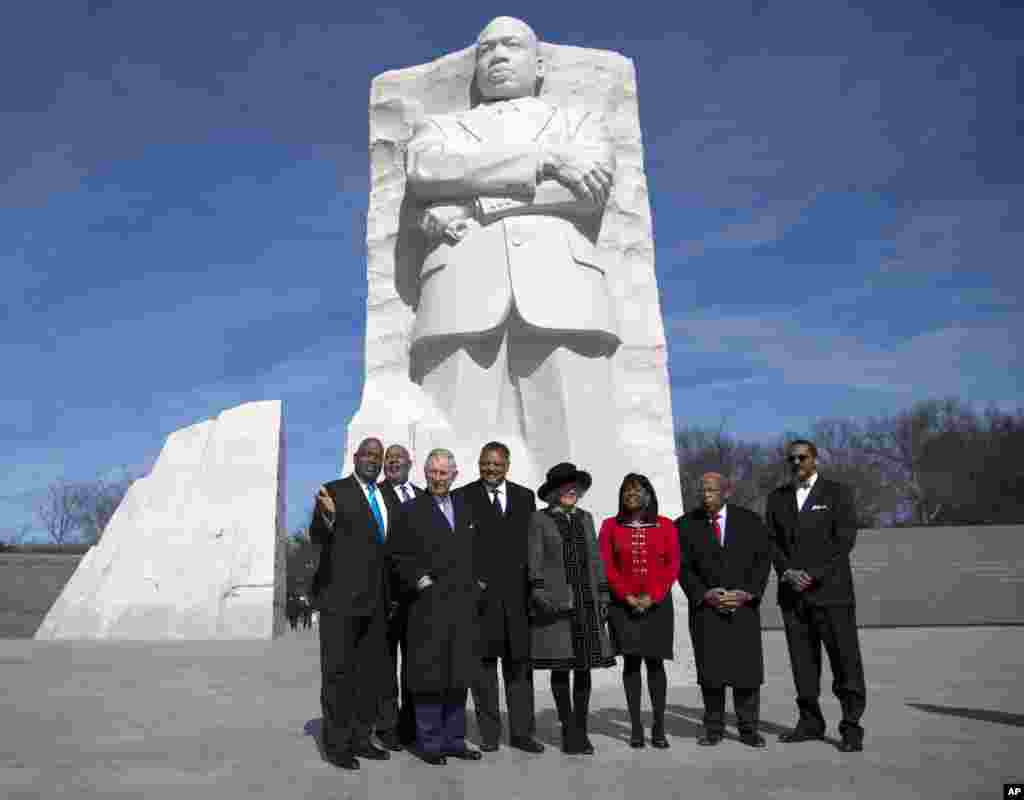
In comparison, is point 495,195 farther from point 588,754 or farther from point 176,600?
point 176,600

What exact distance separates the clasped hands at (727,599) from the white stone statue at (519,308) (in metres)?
2.04

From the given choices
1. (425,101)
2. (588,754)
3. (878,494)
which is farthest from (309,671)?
(878,494)

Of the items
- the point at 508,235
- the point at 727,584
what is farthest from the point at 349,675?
the point at 508,235

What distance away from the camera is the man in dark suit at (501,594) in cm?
398

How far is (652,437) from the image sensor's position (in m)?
6.82

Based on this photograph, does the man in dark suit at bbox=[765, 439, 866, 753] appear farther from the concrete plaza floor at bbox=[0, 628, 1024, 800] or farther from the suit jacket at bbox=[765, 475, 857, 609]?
the concrete plaza floor at bbox=[0, 628, 1024, 800]

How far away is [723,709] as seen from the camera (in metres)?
4.02

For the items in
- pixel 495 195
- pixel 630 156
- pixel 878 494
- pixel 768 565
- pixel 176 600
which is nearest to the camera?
pixel 768 565

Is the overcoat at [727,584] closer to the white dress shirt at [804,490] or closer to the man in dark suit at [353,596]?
the white dress shirt at [804,490]

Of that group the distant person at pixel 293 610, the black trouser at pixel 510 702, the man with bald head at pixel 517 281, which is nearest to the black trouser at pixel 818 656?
the black trouser at pixel 510 702

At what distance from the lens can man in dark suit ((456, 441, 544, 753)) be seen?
3.98 meters

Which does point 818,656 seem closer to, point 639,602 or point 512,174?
point 639,602

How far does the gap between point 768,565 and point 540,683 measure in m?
2.23

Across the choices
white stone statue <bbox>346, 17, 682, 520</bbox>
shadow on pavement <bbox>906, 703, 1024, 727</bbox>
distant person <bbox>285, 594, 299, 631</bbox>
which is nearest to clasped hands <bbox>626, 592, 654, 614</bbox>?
shadow on pavement <bbox>906, 703, 1024, 727</bbox>
